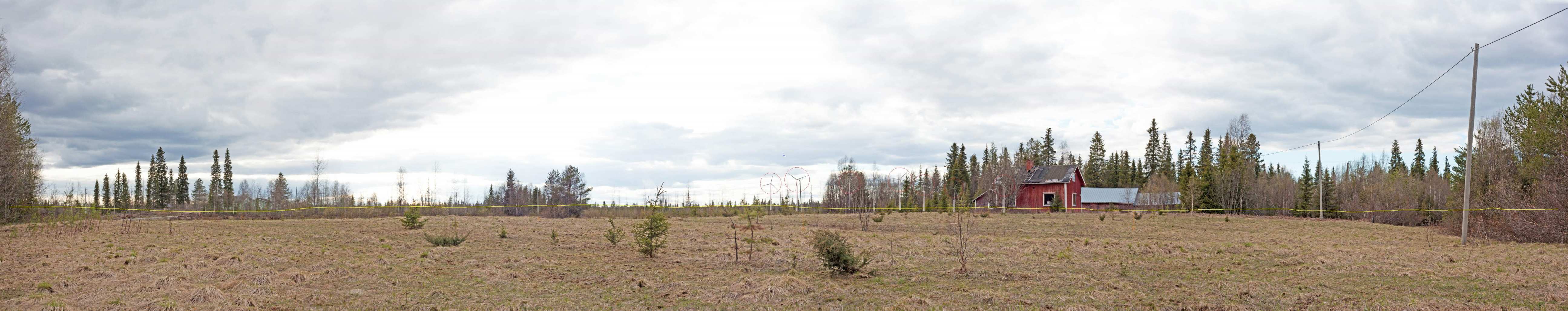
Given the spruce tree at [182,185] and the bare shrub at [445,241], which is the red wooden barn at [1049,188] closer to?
the bare shrub at [445,241]

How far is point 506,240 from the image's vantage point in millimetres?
20641

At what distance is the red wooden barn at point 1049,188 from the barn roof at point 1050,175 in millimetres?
24

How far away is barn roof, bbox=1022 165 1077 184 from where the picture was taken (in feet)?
192

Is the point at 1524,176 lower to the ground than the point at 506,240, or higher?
higher

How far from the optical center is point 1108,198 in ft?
230

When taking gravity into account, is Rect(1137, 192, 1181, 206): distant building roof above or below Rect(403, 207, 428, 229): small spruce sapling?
below

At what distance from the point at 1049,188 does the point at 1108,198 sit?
14.4m

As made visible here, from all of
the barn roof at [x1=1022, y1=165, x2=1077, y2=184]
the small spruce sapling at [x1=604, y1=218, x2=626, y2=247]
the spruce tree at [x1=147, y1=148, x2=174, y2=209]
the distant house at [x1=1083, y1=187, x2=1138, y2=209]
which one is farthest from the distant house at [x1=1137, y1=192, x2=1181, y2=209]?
the spruce tree at [x1=147, y1=148, x2=174, y2=209]

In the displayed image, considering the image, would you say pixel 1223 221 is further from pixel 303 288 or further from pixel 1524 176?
pixel 303 288

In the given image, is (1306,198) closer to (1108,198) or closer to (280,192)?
(1108,198)

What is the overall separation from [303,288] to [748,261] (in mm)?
7424

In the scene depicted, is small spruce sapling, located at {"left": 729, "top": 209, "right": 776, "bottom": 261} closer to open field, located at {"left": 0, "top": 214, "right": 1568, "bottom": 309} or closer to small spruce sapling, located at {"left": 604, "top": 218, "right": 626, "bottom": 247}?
open field, located at {"left": 0, "top": 214, "right": 1568, "bottom": 309}

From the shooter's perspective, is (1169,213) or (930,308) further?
(1169,213)

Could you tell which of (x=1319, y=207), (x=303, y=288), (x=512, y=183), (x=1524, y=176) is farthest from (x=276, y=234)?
(x=1319, y=207)
